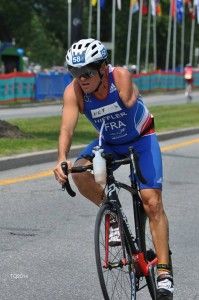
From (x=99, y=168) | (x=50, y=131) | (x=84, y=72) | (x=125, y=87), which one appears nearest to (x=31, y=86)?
(x=50, y=131)

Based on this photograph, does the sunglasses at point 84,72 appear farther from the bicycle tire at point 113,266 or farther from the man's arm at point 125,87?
the bicycle tire at point 113,266

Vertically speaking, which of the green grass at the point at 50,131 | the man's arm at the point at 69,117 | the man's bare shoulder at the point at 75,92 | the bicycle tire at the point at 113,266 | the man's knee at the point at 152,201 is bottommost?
the green grass at the point at 50,131

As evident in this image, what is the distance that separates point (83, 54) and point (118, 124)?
565mm

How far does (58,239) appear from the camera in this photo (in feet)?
24.8

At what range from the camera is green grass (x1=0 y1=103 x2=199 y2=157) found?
47.2 ft

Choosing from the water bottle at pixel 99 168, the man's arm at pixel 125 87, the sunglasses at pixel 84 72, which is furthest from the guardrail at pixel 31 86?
the water bottle at pixel 99 168

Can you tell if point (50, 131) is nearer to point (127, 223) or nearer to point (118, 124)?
point (118, 124)

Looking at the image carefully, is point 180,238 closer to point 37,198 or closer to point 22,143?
point 37,198

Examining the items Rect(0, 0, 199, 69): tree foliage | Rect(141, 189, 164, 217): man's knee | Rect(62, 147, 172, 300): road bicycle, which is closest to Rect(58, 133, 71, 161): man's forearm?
Rect(62, 147, 172, 300): road bicycle

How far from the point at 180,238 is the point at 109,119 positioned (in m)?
2.84

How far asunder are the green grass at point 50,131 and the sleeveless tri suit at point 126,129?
790 centimetres

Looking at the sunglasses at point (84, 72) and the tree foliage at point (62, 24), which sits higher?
the sunglasses at point (84, 72)

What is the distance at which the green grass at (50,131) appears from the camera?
47.2ft

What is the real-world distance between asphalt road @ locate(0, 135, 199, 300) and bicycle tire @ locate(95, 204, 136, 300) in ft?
2.03
